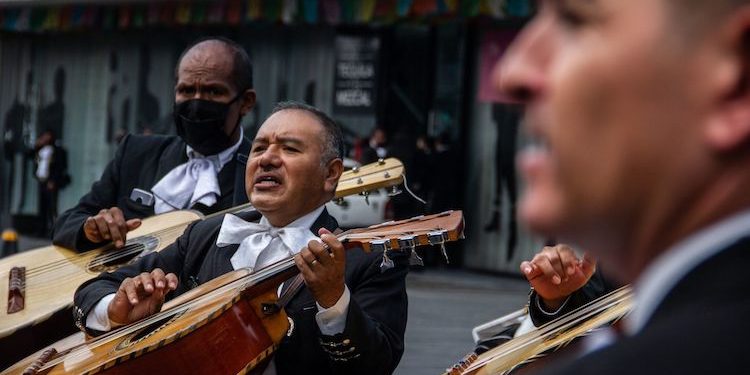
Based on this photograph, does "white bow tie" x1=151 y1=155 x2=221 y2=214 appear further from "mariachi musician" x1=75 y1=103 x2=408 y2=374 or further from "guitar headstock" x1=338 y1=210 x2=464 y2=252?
"guitar headstock" x1=338 y1=210 x2=464 y2=252

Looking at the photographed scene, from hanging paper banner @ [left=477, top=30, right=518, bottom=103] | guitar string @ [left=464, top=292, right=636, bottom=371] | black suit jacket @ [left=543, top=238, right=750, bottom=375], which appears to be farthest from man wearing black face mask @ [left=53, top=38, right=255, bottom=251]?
hanging paper banner @ [left=477, top=30, right=518, bottom=103]

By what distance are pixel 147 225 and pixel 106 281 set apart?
2.42 feet

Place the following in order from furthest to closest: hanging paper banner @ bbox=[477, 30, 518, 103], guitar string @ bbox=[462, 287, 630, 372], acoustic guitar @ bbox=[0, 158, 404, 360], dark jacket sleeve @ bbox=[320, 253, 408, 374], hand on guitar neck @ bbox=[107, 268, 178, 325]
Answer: hanging paper banner @ bbox=[477, 30, 518, 103] → acoustic guitar @ bbox=[0, 158, 404, 360] → hand on guitar neck @ bbox=[107, 268, 178, 325] → dark jacket sleeve @ bbox=[320, 253, 408, 374] → guitar string @ bbox=[462, 287, 630, 372]

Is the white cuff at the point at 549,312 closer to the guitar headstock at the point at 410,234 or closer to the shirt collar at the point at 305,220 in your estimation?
the guitar headstock at the point at 410,234

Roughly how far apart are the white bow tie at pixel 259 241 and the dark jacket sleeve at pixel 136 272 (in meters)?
0.25

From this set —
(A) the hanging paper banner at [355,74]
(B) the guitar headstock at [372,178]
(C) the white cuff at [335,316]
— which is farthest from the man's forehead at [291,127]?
(A) the hanging paper banner at [355,74]

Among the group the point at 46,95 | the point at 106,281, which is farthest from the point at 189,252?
the point at 46,95

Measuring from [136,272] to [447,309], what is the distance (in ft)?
24.7

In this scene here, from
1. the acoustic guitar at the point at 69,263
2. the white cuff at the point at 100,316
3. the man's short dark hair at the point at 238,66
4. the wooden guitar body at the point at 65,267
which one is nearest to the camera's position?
the white cuff at the point at 100,316

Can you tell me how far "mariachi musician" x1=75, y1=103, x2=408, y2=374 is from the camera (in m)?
3.45

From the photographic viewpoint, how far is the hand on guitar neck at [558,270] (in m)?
3.29

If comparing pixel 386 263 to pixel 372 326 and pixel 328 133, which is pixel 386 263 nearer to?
pixel 372 326

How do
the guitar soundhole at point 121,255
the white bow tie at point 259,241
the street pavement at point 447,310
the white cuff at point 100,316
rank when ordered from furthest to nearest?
the street pavement at point 447,310, the guitar soundhole at point 121,255, the white cuff at point 100,316, the white bow tie at point 259,241

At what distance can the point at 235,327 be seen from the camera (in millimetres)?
3273
